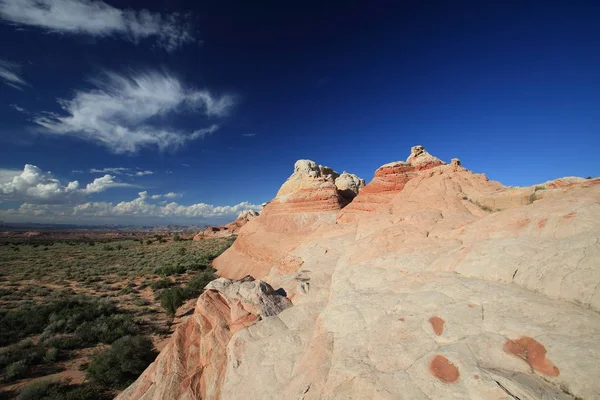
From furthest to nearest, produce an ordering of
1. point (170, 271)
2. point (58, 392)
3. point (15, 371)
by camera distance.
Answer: point (170, 271) → point (15, 371) → point (58, 392)

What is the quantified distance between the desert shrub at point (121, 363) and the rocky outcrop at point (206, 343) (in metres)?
3.72

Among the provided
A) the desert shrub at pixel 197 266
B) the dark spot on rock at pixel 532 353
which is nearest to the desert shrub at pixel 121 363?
the dark spot on rock at pixel 532 353

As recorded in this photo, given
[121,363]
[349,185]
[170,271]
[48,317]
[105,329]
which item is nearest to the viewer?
[121,363]

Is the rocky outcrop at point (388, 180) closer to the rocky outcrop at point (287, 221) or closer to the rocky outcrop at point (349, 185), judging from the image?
the rocky outcrop at point (287, 221)

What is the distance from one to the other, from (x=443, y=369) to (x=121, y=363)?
1524cm

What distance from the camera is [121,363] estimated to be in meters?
13.8

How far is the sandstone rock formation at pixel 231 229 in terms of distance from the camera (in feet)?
260

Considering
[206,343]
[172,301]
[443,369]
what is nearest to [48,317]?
[172,301]

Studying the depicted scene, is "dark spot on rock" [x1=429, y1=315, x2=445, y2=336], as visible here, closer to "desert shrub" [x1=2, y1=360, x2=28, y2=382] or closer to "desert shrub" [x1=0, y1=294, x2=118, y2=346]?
"desert shrub" [x1=2, y1=360, x2=28, y2=382]

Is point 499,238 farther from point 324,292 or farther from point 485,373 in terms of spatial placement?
point 324,292

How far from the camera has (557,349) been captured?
15.7 ft

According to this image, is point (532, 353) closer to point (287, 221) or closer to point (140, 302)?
point (287, 221)

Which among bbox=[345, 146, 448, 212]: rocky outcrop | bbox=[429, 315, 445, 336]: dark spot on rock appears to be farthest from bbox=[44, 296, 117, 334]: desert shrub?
bbox=[429, 315, 445, 336]: dark spot on rock

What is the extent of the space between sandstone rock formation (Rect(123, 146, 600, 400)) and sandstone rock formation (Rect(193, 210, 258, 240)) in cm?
6846
